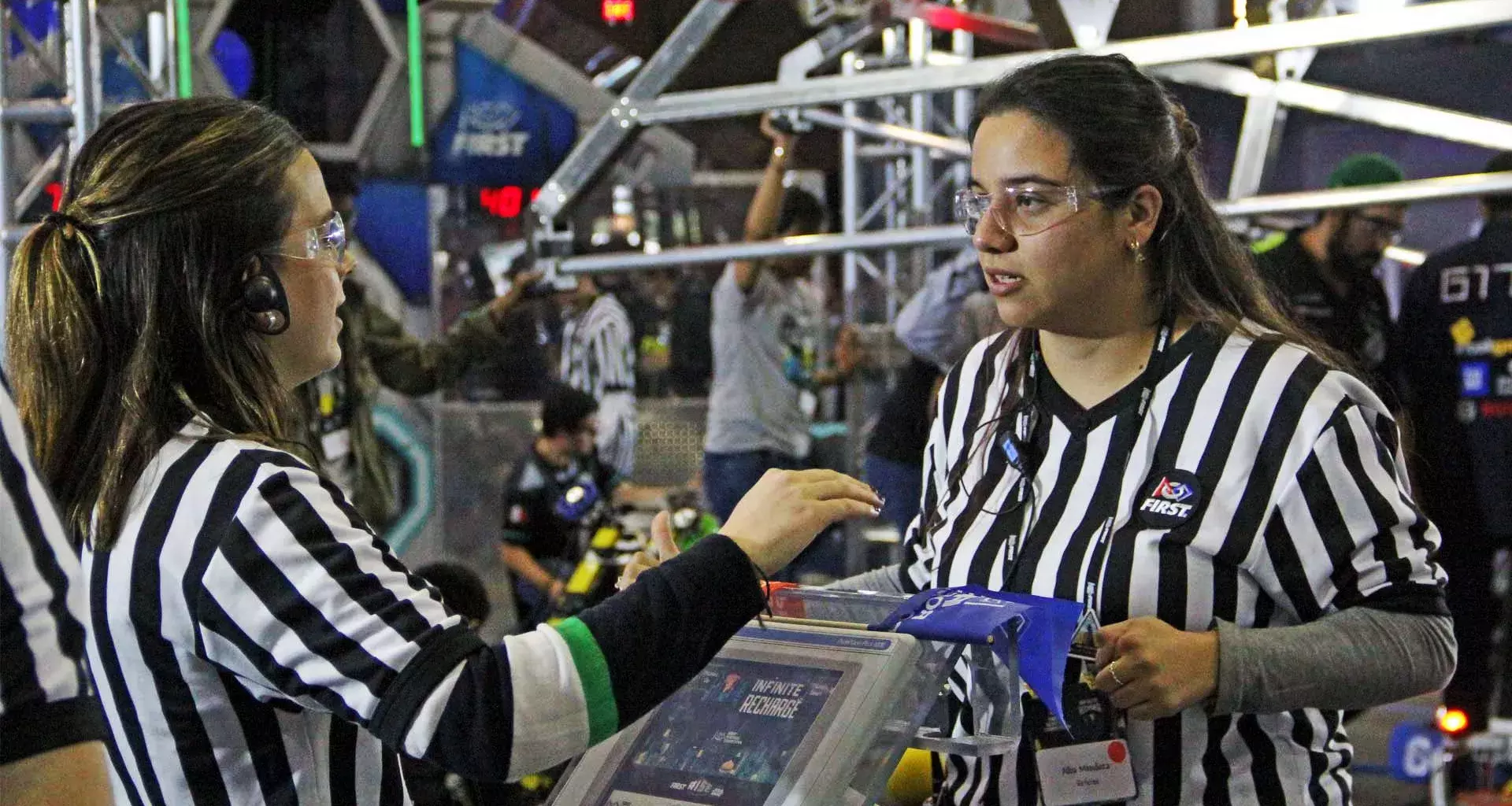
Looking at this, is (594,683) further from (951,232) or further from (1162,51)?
(951,232)

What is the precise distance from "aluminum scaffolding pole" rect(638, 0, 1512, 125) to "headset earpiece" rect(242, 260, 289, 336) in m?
1.95

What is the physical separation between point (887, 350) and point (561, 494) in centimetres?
166

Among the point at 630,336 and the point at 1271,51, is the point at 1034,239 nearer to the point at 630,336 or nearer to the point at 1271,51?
the point at 1271,51

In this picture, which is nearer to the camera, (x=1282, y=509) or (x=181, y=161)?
(x=181, y=161)

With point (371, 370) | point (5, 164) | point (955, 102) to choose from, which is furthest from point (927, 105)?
point (5, 164)

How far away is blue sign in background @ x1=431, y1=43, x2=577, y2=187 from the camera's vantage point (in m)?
7.40

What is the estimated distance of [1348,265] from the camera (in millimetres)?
4984

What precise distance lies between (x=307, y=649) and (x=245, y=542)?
11 centimetres

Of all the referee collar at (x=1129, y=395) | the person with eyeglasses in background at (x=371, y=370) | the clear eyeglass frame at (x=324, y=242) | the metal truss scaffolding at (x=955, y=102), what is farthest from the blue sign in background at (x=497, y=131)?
the clear eyeglass frame at (x=324, y=242)

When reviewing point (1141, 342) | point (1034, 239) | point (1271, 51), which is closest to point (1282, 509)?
point (1141, 342)

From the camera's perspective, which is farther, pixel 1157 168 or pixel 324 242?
pixel 1157 168

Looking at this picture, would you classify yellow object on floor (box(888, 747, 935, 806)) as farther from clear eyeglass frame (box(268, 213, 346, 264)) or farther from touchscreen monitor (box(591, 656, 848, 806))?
clear eyeglass frame (box(268, 213, 346, 264))

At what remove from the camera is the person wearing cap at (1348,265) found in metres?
4.88

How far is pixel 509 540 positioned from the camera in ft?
18.7
